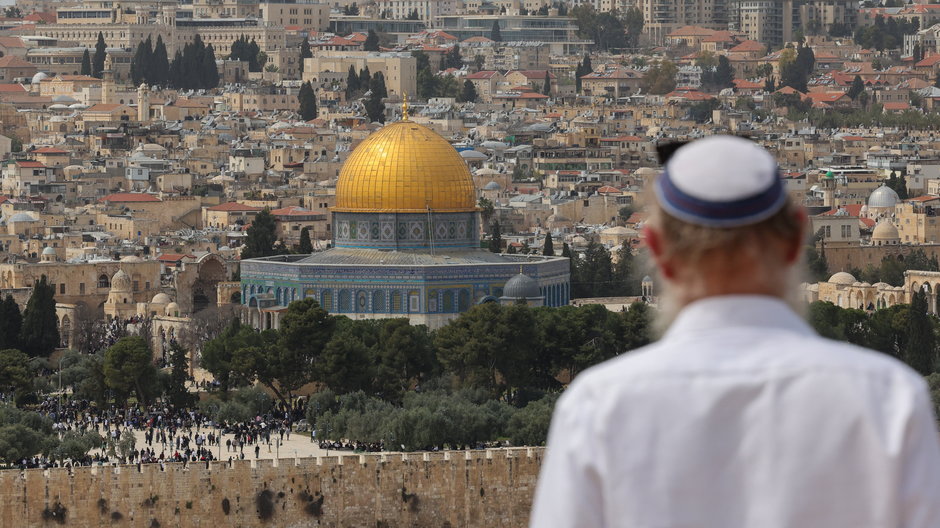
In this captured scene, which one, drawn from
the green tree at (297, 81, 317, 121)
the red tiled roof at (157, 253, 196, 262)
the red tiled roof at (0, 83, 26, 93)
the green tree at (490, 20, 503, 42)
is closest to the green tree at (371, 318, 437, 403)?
the red tiled roof at (157, 253, 196, 262)

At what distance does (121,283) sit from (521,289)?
1359 cm

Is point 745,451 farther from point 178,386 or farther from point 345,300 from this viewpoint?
point 345,300

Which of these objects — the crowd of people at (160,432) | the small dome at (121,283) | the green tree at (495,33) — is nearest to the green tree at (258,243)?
the small dome at (121,283)

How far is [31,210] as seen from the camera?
83.7 meters

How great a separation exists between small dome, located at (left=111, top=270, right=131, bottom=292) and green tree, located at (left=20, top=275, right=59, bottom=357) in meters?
10.2

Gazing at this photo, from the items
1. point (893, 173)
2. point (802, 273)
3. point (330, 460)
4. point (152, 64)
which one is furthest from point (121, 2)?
point (802, 273)

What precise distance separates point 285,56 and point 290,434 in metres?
109

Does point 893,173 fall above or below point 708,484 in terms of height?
below

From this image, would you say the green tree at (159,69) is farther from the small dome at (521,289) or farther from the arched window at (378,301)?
the small dome at (521,289)

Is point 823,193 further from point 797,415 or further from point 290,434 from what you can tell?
point 797,415

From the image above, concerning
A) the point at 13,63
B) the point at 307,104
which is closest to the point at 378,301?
the point at 307,104

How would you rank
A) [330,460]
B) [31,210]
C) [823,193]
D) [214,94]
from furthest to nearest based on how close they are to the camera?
[214,94], [823,193], [31,210], [330,460]

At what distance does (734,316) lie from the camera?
4.45 meters

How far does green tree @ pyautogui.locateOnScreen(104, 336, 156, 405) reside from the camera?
42750mm
